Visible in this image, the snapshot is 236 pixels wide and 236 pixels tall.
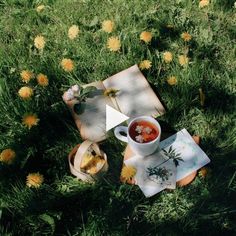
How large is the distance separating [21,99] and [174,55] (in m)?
0.94

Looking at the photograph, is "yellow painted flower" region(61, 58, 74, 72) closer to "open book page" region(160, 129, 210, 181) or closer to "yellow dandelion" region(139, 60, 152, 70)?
"yellow dandelion" region(139, 60, 152, 70)

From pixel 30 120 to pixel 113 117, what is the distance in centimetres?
45

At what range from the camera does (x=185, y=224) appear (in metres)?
1.92

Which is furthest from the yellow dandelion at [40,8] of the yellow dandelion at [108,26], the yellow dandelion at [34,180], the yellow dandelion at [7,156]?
the yellow dandelion at [34,180]

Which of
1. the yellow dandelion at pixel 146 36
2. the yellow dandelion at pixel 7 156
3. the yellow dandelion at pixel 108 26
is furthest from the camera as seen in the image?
the yellow dandelion at pixel 108 26

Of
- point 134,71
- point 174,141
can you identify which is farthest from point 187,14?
point 174,141

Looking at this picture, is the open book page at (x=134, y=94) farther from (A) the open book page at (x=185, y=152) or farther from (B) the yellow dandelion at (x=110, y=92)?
(A) the open book page at (x=185, y=152)

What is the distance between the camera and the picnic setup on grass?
2.02 meters

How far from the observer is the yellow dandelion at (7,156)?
2.07 metres

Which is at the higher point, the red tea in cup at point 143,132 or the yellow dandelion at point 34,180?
the red tea in cup at point 143,132

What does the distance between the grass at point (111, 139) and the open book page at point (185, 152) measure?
5 cm

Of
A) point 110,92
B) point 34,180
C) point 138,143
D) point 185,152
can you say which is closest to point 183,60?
point 110,92

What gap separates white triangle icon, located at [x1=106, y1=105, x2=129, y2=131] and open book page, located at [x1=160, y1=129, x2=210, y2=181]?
266 millimetres

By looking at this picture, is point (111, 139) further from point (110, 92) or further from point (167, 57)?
point (167, 57)
